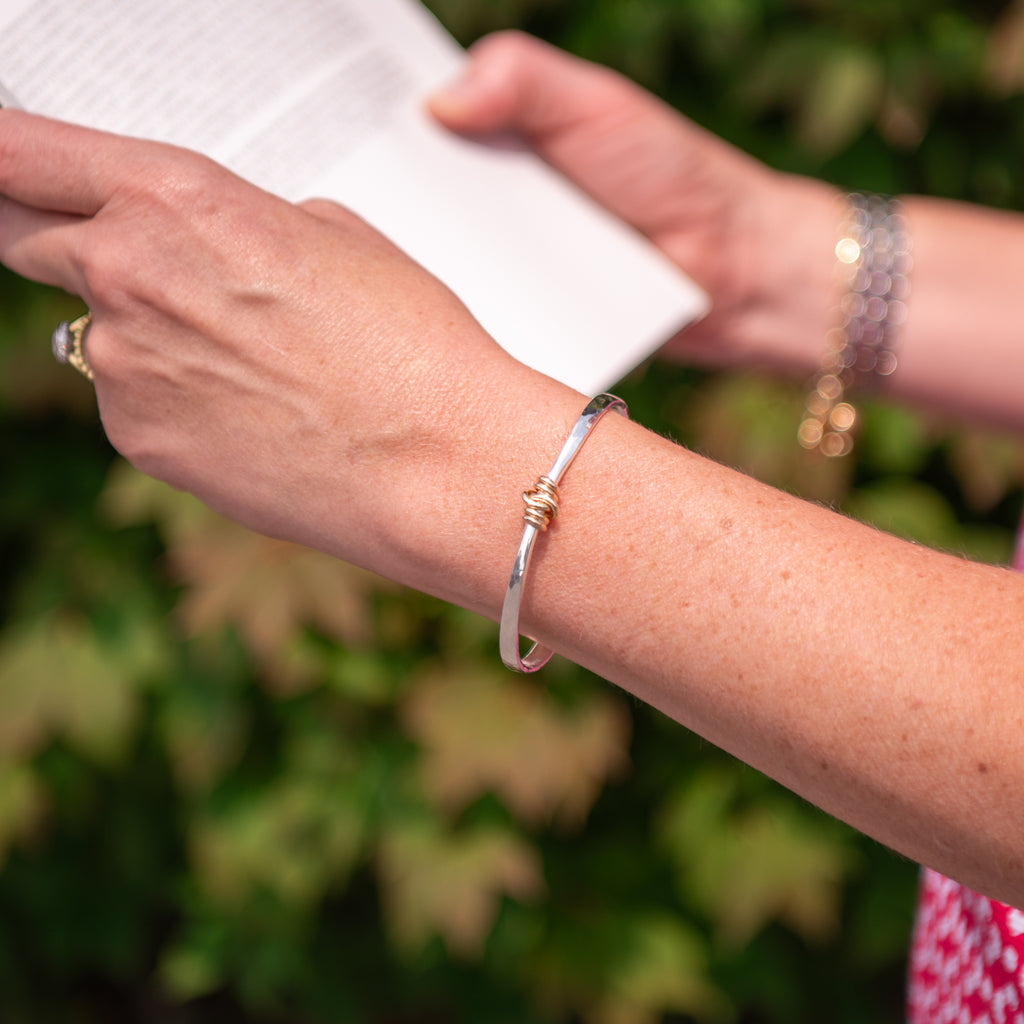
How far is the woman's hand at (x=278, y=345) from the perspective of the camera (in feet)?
2.12

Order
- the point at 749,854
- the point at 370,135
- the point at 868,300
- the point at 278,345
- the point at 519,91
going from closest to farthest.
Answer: the point at 278,345 → the point at 370,135 → the point at 519,91 → the point at 868,300 → the point at 749,854

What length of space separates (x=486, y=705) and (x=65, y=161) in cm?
87

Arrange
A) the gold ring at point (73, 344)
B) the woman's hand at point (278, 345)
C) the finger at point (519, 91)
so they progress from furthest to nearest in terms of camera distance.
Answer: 1. the finger at point (519, 91)
2. the gold ring at point (73, 344)
3. the woman's hand at point (278, 345)

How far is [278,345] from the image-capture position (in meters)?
0.67

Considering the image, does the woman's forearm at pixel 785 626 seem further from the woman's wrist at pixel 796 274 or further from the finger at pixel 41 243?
the woman's wrist at pixel 796 274

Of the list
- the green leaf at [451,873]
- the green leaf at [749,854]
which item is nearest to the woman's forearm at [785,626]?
the green leaf at [451,873]

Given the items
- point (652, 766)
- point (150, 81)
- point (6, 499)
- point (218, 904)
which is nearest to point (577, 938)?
point (652, 766)

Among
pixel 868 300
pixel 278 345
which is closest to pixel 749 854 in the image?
pixel 868 300

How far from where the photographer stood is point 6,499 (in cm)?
147

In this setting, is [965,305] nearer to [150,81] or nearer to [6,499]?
[150,81]

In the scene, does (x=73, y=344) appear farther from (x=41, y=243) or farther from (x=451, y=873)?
(x=451, y=873)

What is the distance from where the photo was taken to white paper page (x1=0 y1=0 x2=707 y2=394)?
79 cm

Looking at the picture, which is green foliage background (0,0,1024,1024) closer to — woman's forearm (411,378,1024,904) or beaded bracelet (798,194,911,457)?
beaded bracelet (798,194,911,457)

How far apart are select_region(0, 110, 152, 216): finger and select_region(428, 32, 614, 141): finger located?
0.44 m
